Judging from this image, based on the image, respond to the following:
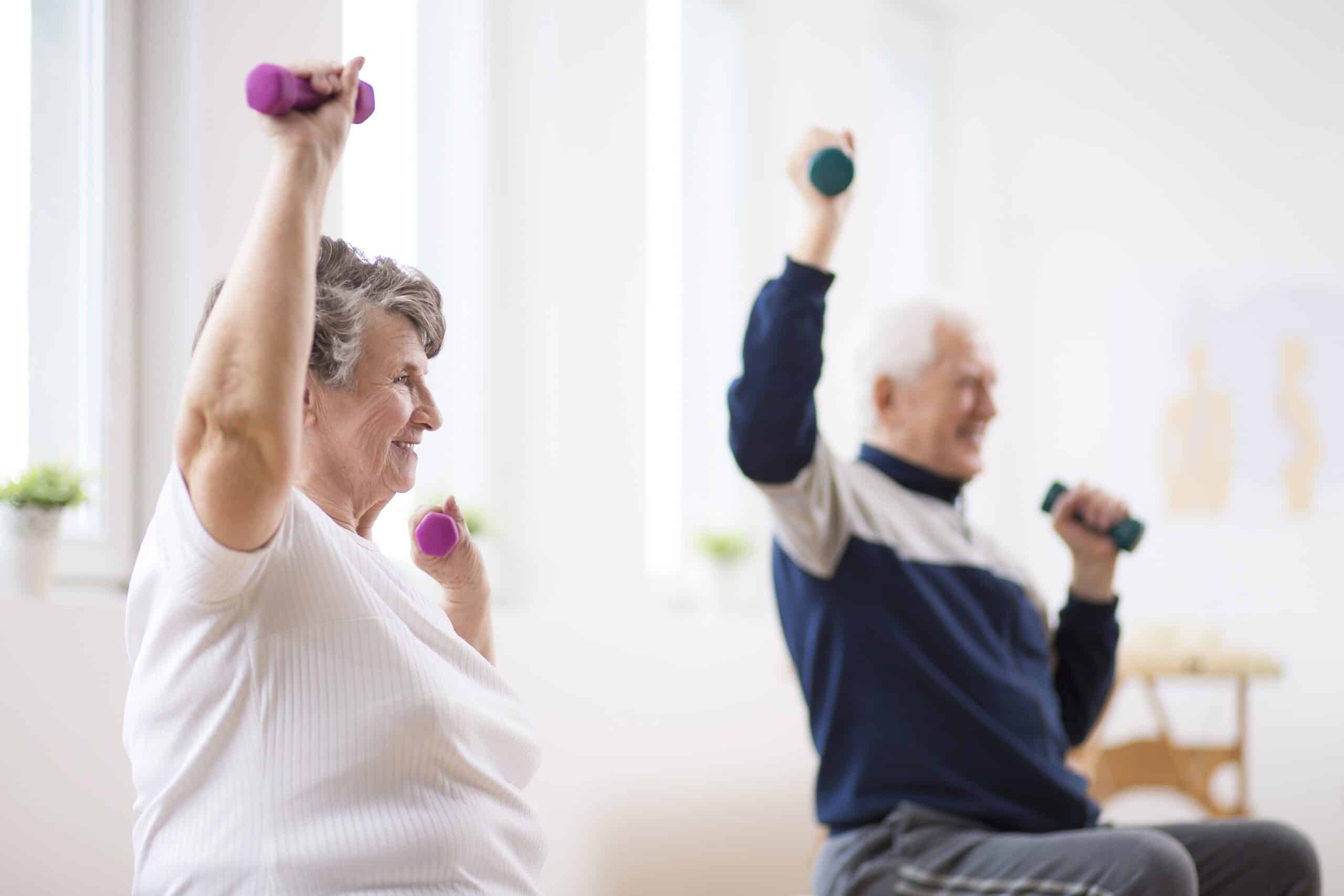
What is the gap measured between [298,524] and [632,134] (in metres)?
2.42

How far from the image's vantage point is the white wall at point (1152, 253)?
387cm

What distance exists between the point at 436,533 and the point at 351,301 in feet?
0.89

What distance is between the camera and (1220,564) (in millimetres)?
4020

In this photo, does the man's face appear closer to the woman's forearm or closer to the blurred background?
the blurred background

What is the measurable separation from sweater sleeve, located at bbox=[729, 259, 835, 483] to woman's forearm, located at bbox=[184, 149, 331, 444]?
0.82 meters

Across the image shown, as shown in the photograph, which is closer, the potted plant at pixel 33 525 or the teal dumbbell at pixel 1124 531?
the potted plant at pixel 33 525

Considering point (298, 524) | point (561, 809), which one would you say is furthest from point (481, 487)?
point (298, 524)

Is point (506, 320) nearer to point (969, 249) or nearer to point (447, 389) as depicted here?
point (447, 389)

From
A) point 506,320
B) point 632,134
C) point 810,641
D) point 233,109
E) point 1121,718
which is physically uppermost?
point 632,134

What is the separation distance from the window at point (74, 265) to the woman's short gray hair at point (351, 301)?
1.01m

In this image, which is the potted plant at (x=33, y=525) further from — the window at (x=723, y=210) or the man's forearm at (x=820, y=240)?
the window at (x=723, y=210)

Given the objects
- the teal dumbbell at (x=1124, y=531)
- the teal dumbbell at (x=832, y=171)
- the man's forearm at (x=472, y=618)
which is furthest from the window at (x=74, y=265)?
the teal dumbbell at (x=1124, y=531)

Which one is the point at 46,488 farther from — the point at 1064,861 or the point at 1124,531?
the point at 1124,531

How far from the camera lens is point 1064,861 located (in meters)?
1.52
